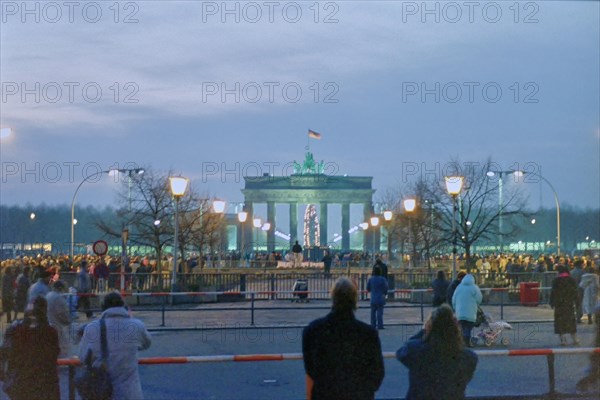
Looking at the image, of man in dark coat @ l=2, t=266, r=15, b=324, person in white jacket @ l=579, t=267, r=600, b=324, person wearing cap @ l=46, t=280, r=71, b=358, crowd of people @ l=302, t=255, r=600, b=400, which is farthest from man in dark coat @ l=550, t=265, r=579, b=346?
man in dark coat @ l=2, t=266, r=15, b=324

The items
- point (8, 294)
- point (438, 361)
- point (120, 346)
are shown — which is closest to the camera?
point (438, 361)

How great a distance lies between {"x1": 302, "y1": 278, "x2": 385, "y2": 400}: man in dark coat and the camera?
7.24m

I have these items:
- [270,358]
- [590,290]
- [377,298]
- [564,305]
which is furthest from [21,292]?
[270,358]

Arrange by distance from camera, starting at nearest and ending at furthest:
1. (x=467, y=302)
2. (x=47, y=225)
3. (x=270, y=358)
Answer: (x=270, y=358) → (x=467, y=302) → (x=47, y=225)

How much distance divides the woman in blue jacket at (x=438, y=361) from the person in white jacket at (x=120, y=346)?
259 centimetres

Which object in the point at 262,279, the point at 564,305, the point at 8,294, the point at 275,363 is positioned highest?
the point at 262,279

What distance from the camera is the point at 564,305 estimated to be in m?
20.1

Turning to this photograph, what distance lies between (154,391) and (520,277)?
1030 inches

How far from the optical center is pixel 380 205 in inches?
3851

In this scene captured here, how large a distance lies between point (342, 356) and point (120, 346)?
2.56 metres

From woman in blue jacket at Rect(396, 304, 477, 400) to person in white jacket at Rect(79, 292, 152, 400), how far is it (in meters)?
2.59

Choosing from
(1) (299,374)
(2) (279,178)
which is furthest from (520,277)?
(2) (279,178)

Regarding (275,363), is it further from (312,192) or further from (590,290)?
(312,192)

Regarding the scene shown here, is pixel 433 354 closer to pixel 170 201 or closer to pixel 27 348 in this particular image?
pixel 27 348
